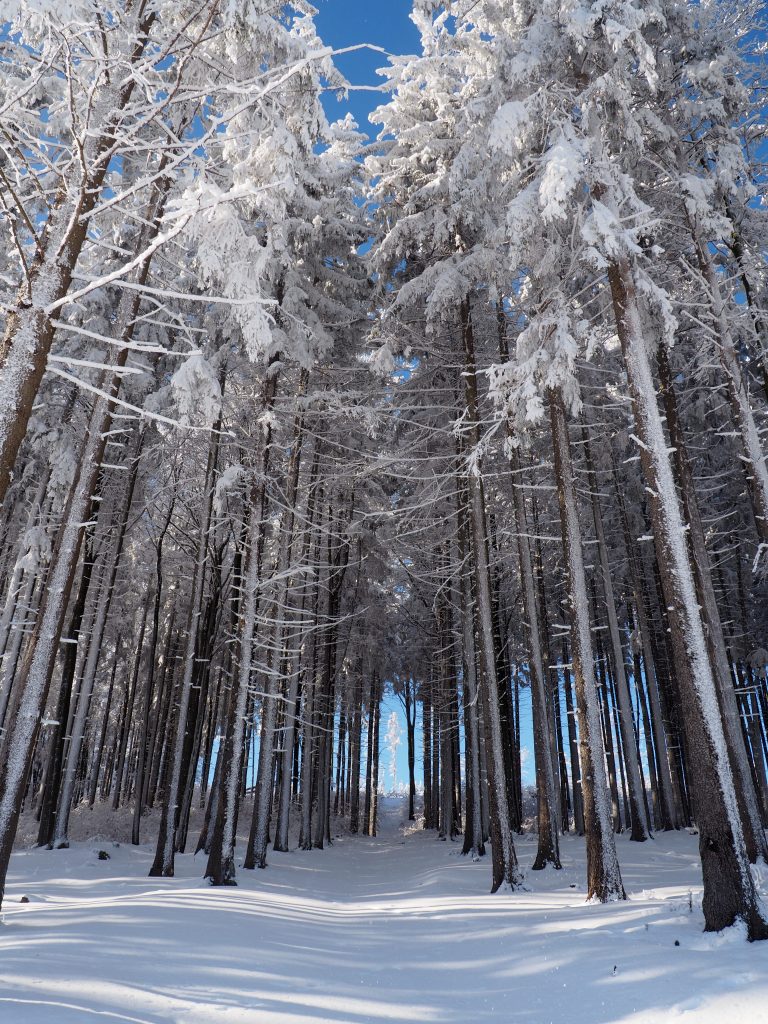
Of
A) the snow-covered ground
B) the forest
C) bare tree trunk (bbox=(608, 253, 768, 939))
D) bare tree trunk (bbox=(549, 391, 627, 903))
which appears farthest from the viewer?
bare tree trunk (bbox=(549, 391, 627, 903))

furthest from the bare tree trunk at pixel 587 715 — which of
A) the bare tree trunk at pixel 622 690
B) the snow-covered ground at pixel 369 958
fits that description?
the bare tree trunk at pixel 622 690

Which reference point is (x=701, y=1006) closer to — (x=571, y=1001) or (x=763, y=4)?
(x=571, y=1001)

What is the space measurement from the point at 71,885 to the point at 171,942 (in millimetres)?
6899

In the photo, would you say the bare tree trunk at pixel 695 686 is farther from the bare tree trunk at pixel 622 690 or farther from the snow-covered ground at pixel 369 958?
the bare tree trunk at pixel 622 690

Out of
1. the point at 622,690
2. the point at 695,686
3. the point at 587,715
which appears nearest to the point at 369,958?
the point at 695,686

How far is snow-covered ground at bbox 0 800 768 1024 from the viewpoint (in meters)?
4.66

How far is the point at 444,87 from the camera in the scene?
538 inches

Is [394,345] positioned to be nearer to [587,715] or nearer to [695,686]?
[587,715]

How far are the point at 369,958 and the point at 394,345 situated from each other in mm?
10662

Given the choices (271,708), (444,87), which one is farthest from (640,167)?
(271,708)

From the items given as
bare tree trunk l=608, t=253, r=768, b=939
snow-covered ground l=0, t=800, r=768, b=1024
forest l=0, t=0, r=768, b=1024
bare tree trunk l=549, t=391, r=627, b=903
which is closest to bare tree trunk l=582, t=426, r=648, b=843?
forest l=0, t=0, r=768, b=1024

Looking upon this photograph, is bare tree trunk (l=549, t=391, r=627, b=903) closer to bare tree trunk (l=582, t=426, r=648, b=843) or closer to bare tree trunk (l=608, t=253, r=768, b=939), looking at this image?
bare tree trunk (l=608, t=253, r=768, b=939)

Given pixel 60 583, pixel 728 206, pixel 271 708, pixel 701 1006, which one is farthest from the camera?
pixel 271 708

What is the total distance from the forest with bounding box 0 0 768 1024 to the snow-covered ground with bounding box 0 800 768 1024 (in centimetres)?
18
